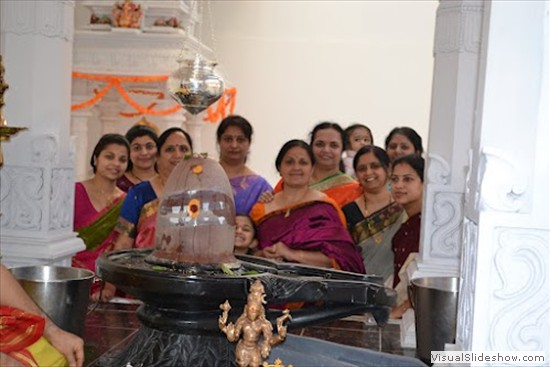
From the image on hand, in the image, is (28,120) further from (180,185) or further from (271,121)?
(271,121)

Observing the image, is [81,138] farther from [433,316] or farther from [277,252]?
[433,316]

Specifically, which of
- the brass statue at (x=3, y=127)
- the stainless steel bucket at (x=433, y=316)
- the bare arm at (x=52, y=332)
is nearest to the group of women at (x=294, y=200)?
the stainless steel bucket at (x=433, y=316)

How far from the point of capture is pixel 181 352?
3.77 m

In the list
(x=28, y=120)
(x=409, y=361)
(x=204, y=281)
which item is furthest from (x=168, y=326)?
(x=28, y=120)

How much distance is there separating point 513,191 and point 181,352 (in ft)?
6.41

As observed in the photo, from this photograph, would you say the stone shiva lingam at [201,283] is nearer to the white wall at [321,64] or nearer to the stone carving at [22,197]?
the stone carving at [22,197]

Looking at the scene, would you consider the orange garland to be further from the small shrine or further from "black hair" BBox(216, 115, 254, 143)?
"black hair" BBox(216, 115, 254, 143)

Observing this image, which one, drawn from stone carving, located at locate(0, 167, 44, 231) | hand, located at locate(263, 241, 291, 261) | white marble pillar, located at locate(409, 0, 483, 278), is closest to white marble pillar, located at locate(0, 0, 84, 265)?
stone carving, located at locate(0, 167, 44, 231)

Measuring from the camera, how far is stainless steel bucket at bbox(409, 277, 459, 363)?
13.6 feet

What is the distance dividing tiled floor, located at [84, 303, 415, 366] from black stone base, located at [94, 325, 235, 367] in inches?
14.0

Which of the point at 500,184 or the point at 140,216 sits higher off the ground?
the point at 500,184

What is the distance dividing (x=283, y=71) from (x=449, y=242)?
8728 mm

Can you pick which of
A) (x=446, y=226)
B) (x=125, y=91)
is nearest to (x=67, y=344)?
(x=446, y=226)

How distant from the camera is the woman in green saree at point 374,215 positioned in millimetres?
5648
